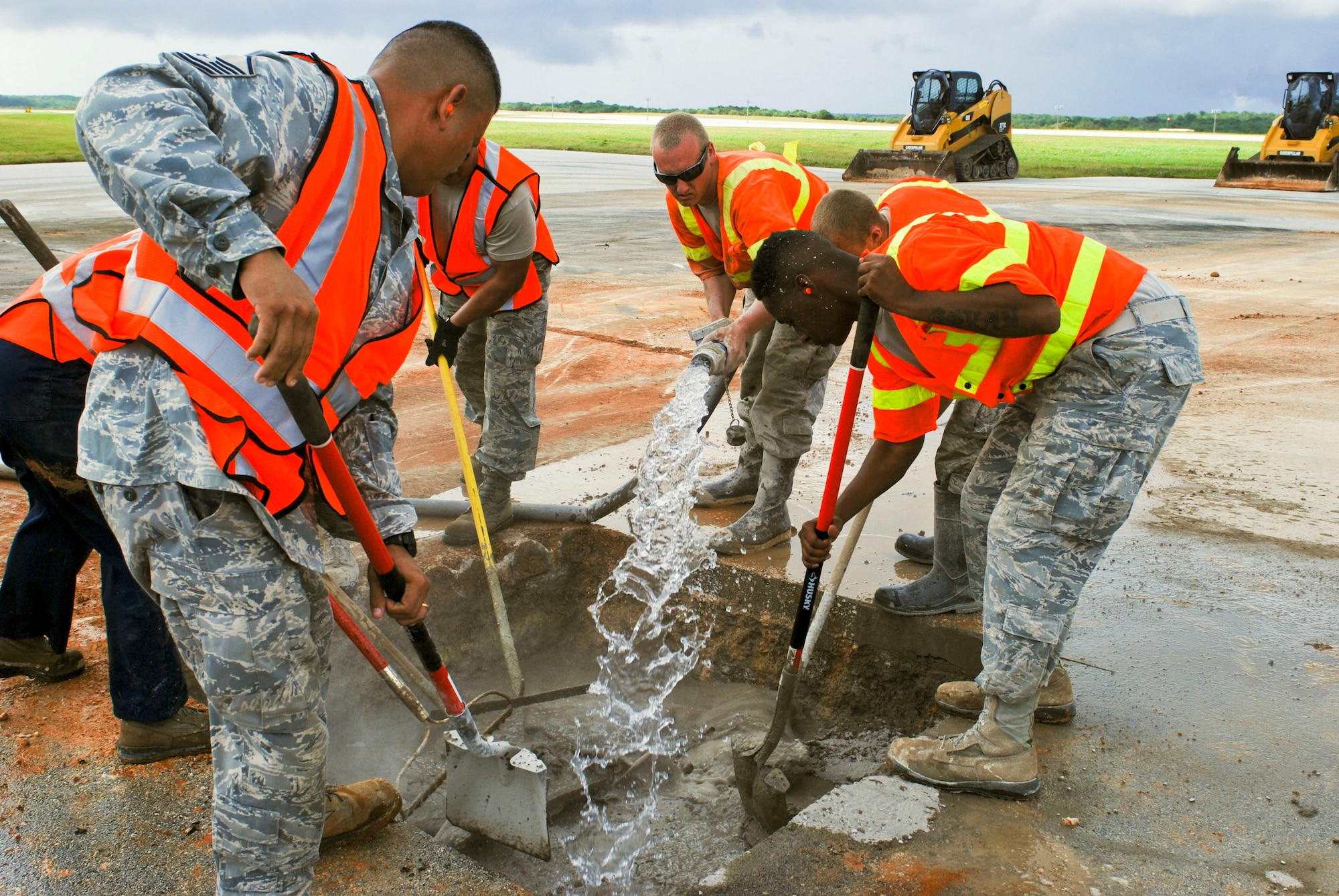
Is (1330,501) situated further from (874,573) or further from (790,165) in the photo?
(790,165)

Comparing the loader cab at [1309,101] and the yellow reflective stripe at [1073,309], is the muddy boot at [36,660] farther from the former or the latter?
the loader cab at [1309,101]

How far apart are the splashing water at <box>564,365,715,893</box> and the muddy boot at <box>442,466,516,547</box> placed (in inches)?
21.3

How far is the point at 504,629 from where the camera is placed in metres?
3.42

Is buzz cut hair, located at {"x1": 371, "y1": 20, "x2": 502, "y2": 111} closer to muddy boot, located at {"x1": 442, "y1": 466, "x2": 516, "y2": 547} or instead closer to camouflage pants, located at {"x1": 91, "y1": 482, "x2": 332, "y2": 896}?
camouflage pants, located at {"x1": 91, "y1": 482, "x2": 332, "y2": 896}

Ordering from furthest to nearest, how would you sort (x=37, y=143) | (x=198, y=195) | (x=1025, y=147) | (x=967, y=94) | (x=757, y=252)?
(x=1025, y=147) → (x=37, y=143) → (x=967, y=94) → (x=757, y=252) → (x=198, y=195)

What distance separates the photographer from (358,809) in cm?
236

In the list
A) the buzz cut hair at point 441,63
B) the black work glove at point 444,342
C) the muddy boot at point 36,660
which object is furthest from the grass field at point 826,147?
the buzz cut hair at point 441,63

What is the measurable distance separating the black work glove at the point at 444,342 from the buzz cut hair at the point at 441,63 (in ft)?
5.85

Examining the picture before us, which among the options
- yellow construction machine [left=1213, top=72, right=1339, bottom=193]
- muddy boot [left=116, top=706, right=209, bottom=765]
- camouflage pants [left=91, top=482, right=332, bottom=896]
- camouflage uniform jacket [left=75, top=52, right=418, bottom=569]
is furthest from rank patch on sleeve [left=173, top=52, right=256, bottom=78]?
yellow construction machine [left=1213, top=72, right=1339, bottom=193]

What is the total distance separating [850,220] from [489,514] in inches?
83.0

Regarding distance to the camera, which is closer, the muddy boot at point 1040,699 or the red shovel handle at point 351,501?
the red shovel handle at point 351,501

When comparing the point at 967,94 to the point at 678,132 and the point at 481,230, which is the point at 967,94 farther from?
the point at 481,230

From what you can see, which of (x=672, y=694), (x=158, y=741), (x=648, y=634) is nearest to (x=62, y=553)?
(x=158, y=741)

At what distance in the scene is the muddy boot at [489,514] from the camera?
13.2ft
